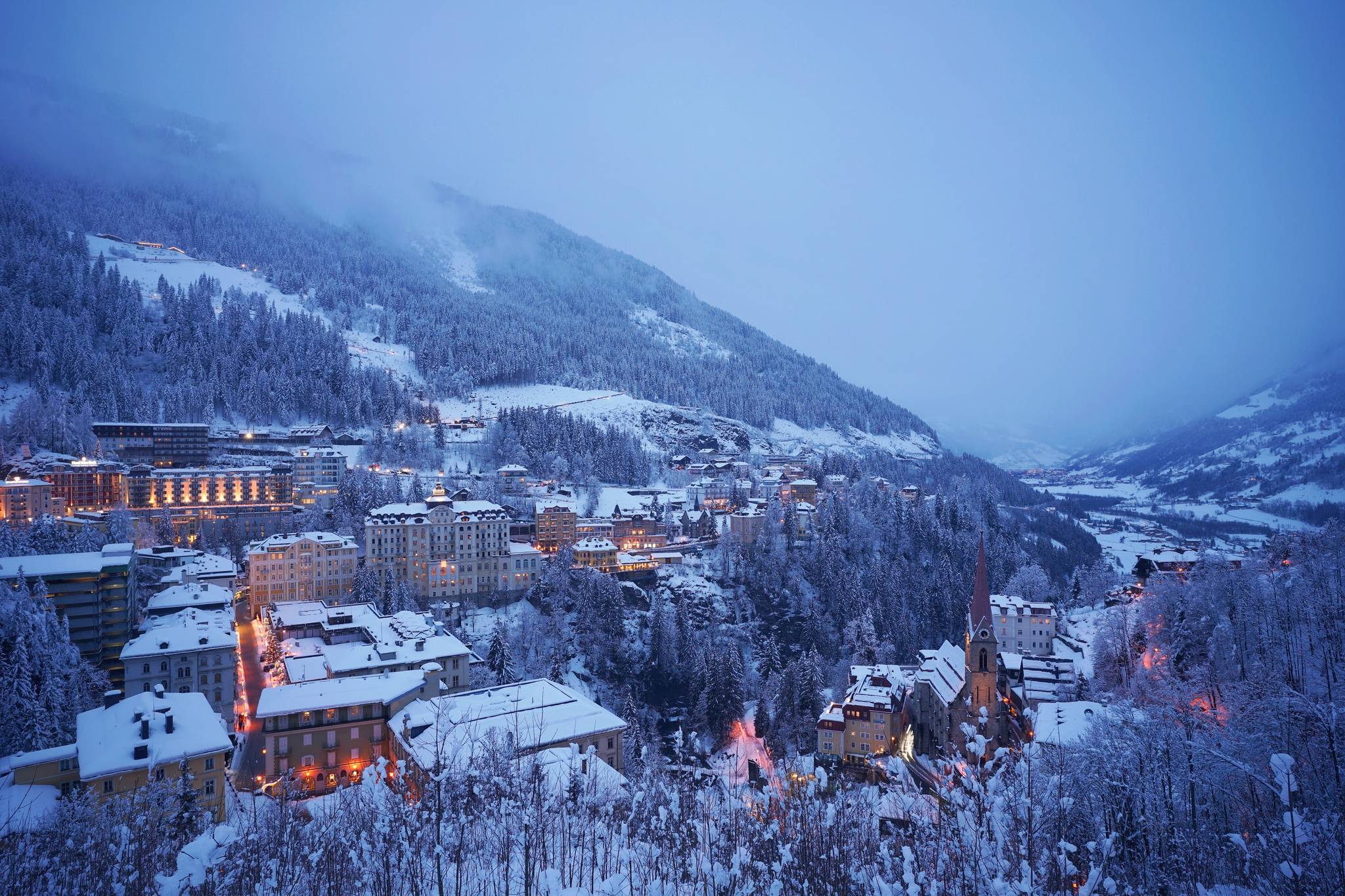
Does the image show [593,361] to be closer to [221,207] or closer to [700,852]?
[221,207]

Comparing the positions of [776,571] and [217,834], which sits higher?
[217,834]

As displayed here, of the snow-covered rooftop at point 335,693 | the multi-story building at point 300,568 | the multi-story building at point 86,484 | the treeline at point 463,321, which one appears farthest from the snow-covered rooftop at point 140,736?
the treeline at point 463,321

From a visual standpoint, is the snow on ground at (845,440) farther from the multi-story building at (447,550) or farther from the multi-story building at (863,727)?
the multi-story building at (863,727)

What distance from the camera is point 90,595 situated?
3469cm

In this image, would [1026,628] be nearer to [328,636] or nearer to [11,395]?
[328,636]

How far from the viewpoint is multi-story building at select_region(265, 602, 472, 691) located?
3384 centimetres

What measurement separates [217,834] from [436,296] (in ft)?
539

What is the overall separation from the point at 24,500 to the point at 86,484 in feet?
23.8

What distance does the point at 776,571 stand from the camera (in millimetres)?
63250

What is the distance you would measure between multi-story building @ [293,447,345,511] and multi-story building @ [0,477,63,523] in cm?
1794

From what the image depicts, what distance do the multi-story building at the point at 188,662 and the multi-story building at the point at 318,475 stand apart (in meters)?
32.6

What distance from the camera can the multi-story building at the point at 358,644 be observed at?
111ft

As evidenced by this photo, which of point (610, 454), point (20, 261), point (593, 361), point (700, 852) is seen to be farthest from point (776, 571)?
point (20, 261)

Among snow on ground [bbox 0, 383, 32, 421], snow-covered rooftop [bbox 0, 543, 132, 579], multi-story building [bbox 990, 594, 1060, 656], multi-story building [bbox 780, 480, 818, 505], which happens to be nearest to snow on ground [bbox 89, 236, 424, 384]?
snow on ground [bbox 0, 383, 32, 421]
